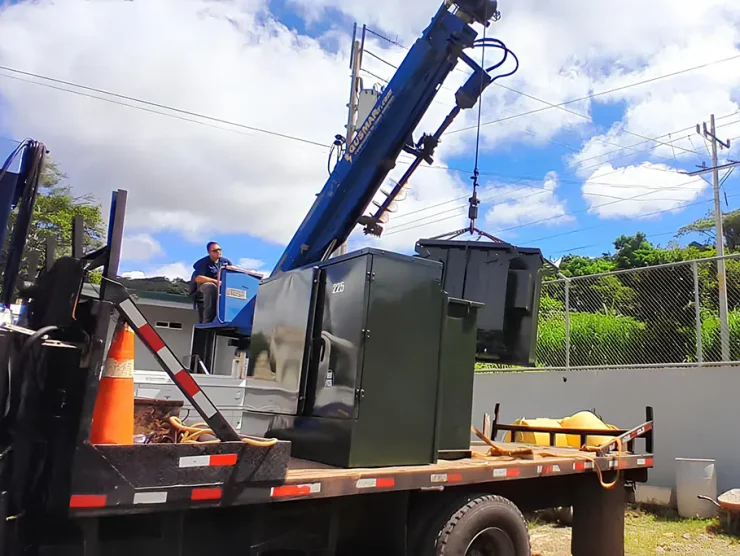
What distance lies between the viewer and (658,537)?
763 cm

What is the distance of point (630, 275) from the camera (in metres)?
10.8

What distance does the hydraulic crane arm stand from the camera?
7051 millimetres

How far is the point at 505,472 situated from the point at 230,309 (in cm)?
509

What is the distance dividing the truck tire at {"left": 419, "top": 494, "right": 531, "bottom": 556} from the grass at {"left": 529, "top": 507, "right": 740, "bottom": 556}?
260 cm

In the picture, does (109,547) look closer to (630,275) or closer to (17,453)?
(17,453)

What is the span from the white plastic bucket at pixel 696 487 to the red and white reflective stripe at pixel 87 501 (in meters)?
7.98

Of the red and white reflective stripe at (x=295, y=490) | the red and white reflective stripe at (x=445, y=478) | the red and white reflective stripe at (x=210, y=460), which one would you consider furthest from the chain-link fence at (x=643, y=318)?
the red and white reflective stripe at (x=210, y=460)

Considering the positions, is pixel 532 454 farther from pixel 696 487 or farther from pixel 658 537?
pixel 696 487

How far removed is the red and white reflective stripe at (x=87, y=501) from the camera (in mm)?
2754

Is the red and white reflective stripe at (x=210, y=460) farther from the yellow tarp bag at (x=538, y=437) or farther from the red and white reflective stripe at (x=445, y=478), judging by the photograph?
the yellow tarp bag at (x=538, y=437)

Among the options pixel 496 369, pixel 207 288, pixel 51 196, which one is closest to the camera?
pixel 207 288

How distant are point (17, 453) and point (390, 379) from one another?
87.3 inches

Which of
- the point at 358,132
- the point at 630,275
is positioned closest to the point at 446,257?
the point at 358,132

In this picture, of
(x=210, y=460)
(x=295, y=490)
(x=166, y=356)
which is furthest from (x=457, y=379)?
(x=166, y=356)
